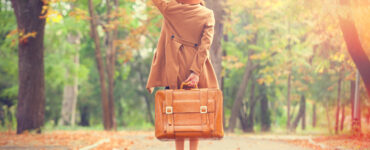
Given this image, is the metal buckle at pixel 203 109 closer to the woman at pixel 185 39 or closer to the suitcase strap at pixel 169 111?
the suitcase strap at pixel 169 111

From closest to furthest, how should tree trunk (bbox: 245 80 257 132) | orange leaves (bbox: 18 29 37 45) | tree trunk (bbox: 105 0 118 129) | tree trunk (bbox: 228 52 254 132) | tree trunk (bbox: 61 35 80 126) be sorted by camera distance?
orange leaves (bbox: 18 29 37 45)
tree trunk (bbox: 105 0 118 129)
tree trunk (bbox: 228 52 254 132)
tree trunk (bbox: 245 80 257 132)
tree trunk (bbox: 61 35 80 126)

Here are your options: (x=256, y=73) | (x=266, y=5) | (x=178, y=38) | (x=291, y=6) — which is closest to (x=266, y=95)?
(x=256, y=73)

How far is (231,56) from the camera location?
22156 millimetres

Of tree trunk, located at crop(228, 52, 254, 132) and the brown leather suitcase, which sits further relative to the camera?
tree trunk, located at crop(228, 52, 254, 132)

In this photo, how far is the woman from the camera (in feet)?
16.1

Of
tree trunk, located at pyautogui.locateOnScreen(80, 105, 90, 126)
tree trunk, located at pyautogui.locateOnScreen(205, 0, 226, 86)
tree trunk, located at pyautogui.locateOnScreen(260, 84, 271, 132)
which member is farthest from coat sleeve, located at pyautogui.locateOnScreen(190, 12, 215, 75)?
tree trunk, located at pyautogui.locateOnScreen(80, 105, 90, 126)

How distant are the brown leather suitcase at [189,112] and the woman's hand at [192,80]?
0.71ft

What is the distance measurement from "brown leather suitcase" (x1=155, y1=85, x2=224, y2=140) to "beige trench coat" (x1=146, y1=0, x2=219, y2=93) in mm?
444

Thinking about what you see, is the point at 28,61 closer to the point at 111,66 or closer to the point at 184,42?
the point at 111,66

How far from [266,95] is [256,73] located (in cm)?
180

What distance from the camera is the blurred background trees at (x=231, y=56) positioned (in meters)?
13.2

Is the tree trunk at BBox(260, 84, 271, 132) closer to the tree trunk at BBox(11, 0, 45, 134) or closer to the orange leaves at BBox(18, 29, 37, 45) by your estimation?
the tree trunk at BBox(11, 0, 45, 134)

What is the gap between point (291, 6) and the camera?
11648 millimetres

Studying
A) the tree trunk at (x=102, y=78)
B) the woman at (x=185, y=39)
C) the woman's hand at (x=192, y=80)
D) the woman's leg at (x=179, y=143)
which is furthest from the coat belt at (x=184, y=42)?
the tree trunk at (x=102, y=78)
